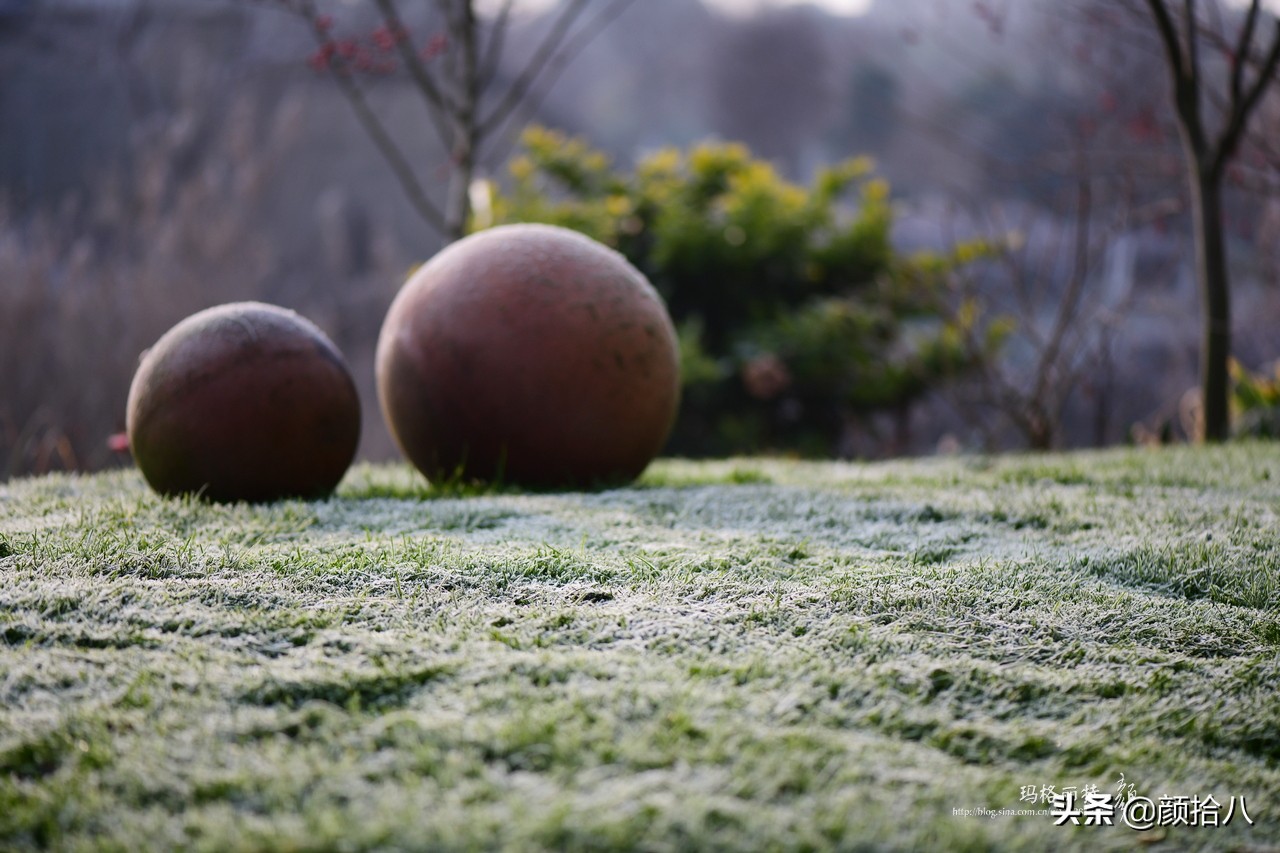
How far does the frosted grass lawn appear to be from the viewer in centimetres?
130

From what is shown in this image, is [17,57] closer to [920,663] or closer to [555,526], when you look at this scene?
[555,526]

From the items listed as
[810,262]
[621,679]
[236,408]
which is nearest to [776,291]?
[810,262]

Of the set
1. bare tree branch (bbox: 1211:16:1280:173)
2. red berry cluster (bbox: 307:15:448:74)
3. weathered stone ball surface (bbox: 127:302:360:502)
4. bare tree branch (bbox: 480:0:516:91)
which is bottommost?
weathered stone ball surface (bbox: 127:302:360:502)

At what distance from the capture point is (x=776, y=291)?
8.05 metres

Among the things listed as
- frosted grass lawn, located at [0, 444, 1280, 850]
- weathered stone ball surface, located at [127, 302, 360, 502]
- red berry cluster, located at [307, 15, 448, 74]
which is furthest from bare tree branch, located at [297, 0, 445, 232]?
frosted grass lawn, located at [0, 444, 1280, 850]

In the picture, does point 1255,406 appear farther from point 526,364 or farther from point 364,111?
point 364,111

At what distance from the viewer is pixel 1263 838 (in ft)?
4.41

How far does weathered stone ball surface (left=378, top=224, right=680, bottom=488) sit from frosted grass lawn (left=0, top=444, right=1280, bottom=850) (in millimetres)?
872

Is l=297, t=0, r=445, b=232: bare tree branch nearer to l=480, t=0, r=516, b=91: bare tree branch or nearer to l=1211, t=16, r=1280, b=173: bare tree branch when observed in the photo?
l=480, t=0, r=516, b=91: bare tree branch

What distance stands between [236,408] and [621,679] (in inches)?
82.9

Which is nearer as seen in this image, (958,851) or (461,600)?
(958,851)

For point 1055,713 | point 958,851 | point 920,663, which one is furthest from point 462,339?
point 958,851

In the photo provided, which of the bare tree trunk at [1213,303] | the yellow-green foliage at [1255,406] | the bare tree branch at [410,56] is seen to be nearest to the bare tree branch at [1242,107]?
the bare tree trunk at [1213,303]

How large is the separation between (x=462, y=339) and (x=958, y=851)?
2.80m
